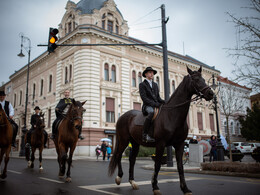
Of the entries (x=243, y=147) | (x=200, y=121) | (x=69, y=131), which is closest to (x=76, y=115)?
(x=69, y=131)

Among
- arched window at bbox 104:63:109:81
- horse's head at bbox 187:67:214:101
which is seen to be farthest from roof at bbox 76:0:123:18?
horse's head at bbox 187:67:214:101

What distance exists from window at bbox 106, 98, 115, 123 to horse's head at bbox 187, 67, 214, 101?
25725mm

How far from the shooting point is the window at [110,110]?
1225 inches

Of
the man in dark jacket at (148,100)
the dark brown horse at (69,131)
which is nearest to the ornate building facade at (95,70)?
the dark brown horse at (69,131)

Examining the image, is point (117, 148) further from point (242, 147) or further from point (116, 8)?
point (242, 147)

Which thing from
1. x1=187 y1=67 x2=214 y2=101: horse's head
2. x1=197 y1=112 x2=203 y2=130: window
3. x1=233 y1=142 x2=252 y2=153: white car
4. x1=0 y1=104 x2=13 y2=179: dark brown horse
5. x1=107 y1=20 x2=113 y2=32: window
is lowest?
x1=233 y1=142 x2=252 y2=153: white car

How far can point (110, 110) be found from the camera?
31.3 metres

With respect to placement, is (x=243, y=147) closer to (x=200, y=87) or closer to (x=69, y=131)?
(x=69, y=131)

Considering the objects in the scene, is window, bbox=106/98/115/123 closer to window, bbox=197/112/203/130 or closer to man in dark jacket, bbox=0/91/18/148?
window, bbox=197/112/203/130

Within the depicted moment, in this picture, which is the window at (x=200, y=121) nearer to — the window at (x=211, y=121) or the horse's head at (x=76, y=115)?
the window at (x=211, y=121)

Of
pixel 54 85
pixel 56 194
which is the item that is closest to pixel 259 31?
pixel 56 194

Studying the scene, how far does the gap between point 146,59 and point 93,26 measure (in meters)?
9.56

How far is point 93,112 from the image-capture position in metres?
29.1

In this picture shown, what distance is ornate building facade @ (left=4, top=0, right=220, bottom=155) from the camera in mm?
29500
